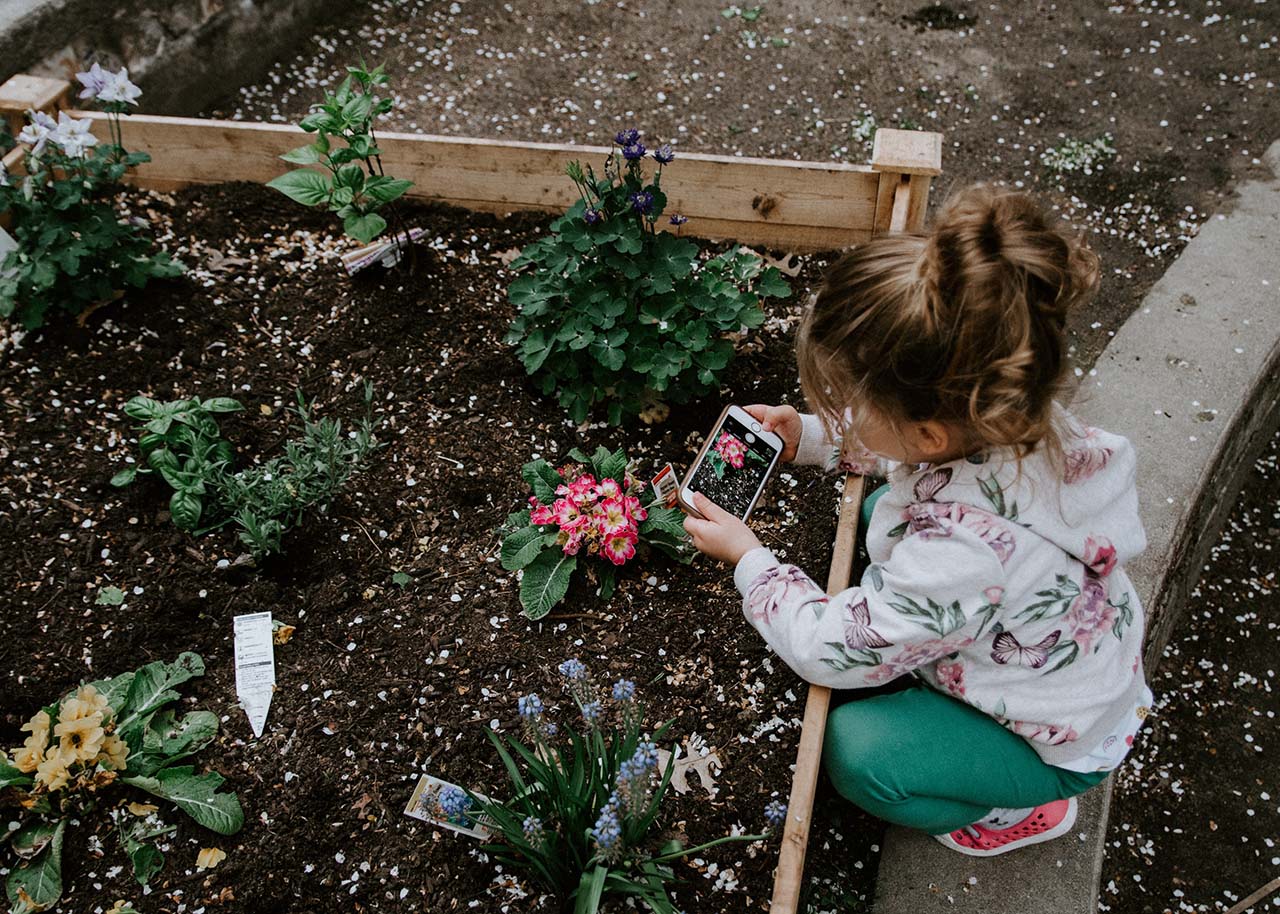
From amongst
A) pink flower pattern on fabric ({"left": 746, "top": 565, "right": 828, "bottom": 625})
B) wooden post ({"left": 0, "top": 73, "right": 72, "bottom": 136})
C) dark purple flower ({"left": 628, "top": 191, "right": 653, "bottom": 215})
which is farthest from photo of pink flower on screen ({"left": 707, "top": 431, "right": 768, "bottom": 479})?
wooden post ({"left": 0, "top": 73, "right": 72, "bottom": 136})

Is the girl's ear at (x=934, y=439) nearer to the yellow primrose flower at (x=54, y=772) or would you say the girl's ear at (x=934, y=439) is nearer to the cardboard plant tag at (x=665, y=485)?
the cardboard plant tag at (x=665, y=485)

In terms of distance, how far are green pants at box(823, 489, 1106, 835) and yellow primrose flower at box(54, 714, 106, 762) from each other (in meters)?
1.48

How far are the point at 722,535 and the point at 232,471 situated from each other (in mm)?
1347

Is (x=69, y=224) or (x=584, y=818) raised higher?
(x=69, y=224)

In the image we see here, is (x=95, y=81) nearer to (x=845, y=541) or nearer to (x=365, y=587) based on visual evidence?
(x=365, y=587)

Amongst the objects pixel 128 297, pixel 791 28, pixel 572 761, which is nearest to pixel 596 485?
pixel 572 761

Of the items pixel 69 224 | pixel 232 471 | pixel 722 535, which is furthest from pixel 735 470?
pixel 69 224

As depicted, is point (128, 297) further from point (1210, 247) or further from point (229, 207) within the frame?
point (1210, 247)

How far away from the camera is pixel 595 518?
84.4 inches

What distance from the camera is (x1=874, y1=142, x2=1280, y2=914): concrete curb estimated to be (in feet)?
6.50

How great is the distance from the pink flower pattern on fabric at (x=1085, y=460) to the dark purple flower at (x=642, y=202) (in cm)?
113

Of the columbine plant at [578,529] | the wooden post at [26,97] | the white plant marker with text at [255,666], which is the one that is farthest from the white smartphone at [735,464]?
the wooden post at [26,97]

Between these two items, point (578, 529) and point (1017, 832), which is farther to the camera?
point (578, 529)

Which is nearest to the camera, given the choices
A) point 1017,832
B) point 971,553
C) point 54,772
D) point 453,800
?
point 971,553
